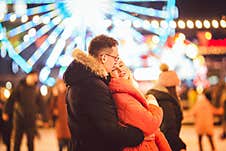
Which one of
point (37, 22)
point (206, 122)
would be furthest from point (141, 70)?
point (37, 22)

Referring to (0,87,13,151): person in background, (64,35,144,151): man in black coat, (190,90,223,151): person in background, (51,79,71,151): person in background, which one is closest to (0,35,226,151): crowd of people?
(64,35,144,151): man in black coat

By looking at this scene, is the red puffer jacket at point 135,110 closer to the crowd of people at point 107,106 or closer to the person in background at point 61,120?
the crowd of people at point 107,106

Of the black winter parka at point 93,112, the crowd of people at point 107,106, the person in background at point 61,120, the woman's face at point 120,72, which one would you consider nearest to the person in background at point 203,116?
the person in background at point 61,120

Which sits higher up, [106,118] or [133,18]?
[133,18]

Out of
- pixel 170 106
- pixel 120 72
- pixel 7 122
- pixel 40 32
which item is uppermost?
pixel 40 32

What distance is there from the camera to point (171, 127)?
475 centimetres

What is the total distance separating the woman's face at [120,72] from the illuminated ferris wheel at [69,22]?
167 centimetres

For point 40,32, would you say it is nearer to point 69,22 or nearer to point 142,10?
point 69,22

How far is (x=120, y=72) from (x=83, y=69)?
26 centimetres

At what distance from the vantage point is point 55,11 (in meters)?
6.02

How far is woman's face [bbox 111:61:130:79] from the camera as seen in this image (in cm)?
365

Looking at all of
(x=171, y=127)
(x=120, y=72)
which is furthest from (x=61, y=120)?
(x=120, y=72)

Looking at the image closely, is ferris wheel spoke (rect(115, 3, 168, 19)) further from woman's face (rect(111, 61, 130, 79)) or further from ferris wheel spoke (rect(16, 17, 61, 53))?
woman's face (rect(111, 61, 130, 79))

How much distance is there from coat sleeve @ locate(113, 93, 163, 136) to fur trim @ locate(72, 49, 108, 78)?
17 cm
